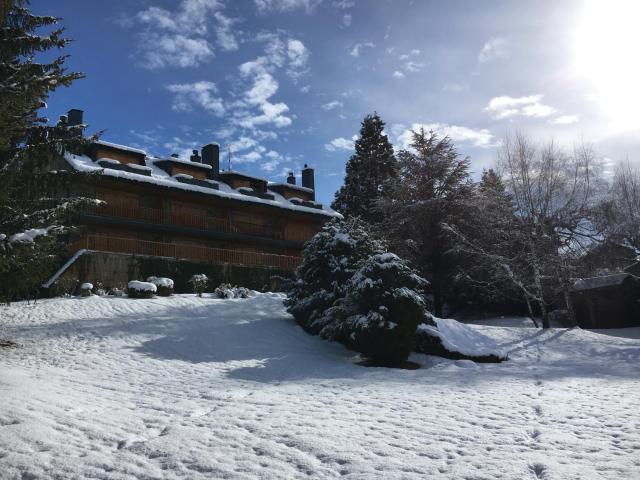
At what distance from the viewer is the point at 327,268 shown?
16188 mm

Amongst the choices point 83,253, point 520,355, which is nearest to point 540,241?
point 520,355

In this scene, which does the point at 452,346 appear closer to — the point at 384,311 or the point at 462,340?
the point at 462,340

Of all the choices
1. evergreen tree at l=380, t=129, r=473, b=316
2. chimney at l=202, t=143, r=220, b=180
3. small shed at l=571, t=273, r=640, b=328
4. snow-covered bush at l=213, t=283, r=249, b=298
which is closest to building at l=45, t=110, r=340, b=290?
chimney at l=202, t=143, r=220, b=180

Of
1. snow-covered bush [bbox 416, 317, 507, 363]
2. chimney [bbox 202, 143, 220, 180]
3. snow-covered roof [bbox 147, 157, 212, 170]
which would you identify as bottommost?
snow-covered bush [bbox 416, 317, 507, 363]

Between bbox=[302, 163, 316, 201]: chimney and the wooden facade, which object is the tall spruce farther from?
bbox=[302, 163, 316, 201]: chimney

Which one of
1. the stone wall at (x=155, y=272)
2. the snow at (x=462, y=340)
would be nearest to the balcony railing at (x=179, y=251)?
the stone wall at (x=155, y=272)

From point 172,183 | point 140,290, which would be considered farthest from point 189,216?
point 140,290

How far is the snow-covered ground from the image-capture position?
466 centimetres

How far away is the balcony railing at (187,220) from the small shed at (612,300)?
1848 cm

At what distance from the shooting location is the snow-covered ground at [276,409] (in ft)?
15.3

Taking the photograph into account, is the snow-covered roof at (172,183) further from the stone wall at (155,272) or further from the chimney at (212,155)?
the stone wall at (155,272)

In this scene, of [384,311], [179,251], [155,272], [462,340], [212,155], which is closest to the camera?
[384,311]

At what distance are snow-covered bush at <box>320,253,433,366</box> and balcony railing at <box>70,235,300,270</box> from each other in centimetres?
1403

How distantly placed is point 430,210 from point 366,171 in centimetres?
1293
